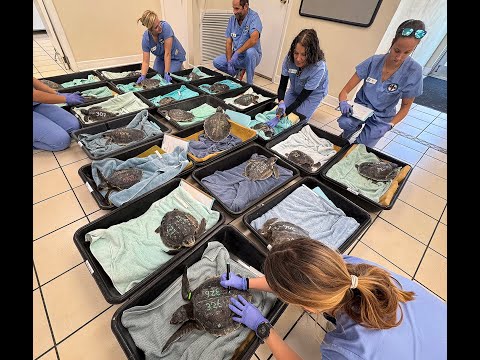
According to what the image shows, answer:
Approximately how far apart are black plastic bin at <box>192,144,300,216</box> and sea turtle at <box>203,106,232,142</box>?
0.31 metres

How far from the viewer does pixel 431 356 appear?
0.68 metres

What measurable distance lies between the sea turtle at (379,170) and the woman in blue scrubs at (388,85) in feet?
1.70

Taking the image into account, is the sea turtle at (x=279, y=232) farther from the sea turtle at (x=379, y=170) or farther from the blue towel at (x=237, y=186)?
the sea turtle at (x=379, y=170)

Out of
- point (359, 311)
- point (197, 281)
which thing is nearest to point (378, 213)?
point (359, 311)

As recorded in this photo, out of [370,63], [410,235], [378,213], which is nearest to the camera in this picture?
[410,235]

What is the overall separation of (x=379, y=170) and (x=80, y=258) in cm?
245

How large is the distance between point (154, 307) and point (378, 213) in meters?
1.90

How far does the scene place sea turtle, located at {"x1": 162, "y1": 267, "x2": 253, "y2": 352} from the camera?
3.44 ft

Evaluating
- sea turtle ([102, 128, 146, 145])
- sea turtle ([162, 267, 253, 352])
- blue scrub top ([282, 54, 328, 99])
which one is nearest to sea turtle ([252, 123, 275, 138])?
blue scrub top ([282, 54, 328, 99])

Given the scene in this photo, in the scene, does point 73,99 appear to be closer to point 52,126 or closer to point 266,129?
point 52,126

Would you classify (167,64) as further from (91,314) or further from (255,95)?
(91,314)

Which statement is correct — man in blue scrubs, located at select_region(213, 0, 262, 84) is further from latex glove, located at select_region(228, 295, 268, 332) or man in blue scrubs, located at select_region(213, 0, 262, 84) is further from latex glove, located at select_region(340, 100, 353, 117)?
latex glove, located at select_region(228, 295, 268, 332)

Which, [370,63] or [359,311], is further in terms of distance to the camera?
[370,63]

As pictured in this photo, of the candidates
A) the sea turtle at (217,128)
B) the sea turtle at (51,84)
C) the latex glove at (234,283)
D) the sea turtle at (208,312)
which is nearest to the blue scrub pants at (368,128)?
the sea turtle at (217,128)
